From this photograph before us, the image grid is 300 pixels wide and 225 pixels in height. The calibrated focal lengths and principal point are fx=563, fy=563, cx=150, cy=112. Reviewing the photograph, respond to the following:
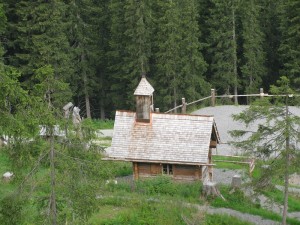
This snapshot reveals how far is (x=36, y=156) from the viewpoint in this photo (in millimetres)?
14023

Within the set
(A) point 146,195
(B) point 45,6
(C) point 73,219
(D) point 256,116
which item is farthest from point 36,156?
(B) point 45,6

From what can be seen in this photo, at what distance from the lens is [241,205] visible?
23.6 meters

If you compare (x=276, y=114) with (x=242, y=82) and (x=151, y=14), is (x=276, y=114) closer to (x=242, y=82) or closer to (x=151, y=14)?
(x=151, y=14)

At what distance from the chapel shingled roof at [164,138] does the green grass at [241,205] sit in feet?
6.14

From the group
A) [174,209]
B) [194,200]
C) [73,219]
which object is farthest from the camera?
[194,200]

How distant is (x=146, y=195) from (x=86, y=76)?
24.6 metres

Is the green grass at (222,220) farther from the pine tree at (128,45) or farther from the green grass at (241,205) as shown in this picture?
the pine tree at (128,45)

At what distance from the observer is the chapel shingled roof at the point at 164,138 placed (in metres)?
25.1

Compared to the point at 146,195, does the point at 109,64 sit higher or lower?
higher

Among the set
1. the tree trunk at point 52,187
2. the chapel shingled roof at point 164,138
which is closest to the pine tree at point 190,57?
the chapel shingled roof at point 164,138

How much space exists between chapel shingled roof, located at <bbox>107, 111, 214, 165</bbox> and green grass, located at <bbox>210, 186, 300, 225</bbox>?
73.6 inches

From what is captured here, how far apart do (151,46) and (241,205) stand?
2385cm

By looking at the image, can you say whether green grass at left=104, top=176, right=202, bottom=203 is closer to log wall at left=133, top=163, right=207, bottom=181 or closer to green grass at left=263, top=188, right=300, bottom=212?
log wall at left=133, top=163, right=207, bottom=181

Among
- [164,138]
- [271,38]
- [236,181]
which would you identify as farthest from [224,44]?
[236,181]
